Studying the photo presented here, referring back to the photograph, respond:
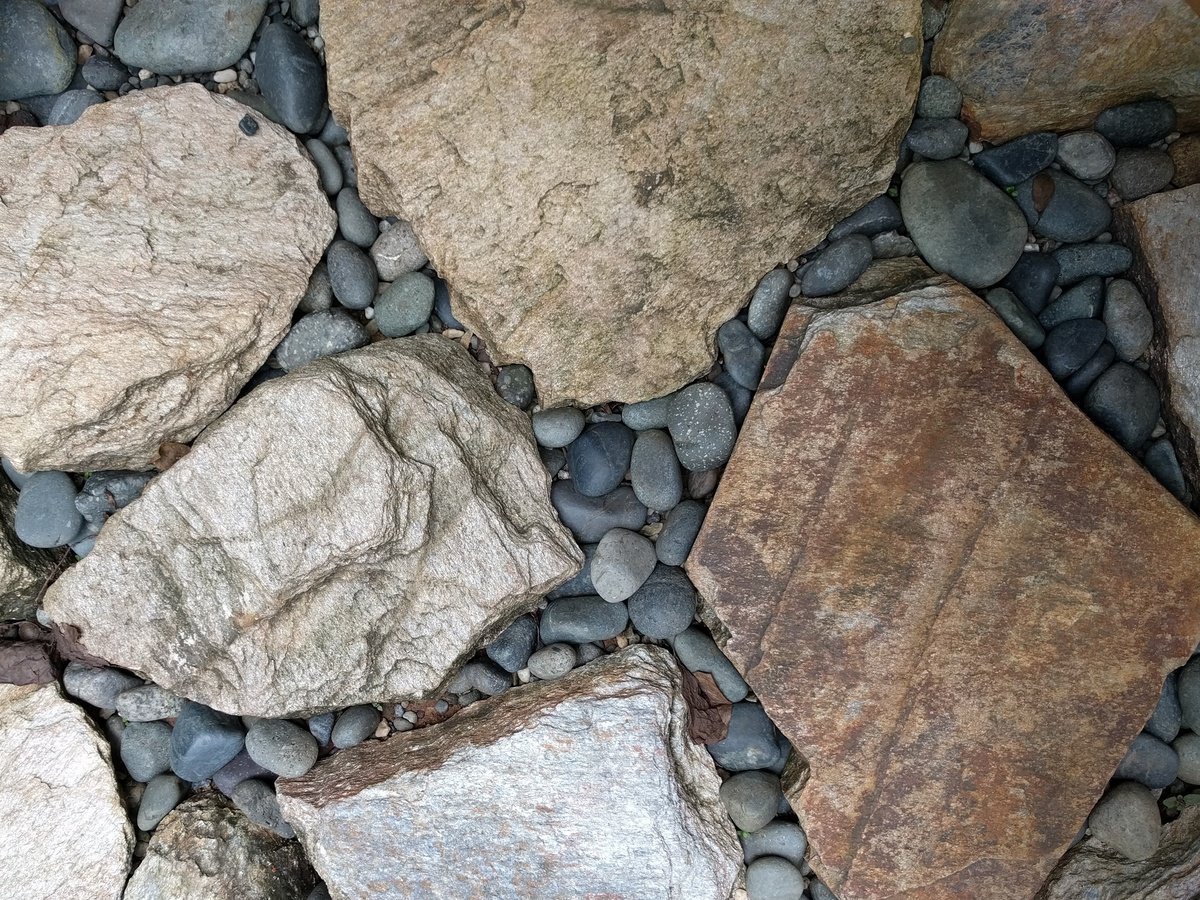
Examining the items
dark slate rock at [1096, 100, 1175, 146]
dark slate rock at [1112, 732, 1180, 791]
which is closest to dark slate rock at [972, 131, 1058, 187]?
dark slate rock at [1096, 100, 1175, 146]

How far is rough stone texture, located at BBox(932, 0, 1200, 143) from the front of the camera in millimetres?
2379

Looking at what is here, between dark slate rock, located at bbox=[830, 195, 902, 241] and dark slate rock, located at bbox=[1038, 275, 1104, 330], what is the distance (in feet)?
1.69

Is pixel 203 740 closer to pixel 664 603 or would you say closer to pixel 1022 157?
pixel 664 603

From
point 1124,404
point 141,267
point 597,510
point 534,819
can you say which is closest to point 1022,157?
point 1124,404

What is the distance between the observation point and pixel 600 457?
2.66 metres

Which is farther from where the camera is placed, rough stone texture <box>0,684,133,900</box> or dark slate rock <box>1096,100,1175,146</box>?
rough stone texture <box>0,684,133,900</box>

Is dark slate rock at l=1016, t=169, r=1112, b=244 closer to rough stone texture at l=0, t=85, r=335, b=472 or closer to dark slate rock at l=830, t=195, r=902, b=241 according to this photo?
dark slate rock at l=830, t=195, r=902, b=241

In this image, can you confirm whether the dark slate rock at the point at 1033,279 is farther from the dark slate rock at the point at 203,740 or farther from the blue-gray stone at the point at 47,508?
the blue-gray stone at the point at 47,508

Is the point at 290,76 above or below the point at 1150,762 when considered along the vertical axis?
above

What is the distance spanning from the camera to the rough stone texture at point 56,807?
266cm

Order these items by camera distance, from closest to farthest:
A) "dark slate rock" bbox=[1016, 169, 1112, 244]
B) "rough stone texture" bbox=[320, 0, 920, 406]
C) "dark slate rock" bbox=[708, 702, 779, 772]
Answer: "rough stone texture" bbox=[320, 0, 920, 406], "dark slate rock" bbox=[1016, 169, 1112, 244], "dark slate rock" bbox=[708, 702, 779, 772]

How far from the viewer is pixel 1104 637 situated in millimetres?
2428

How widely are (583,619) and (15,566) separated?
1.72 meters

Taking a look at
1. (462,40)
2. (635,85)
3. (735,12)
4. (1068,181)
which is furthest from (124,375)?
(1068,181)
